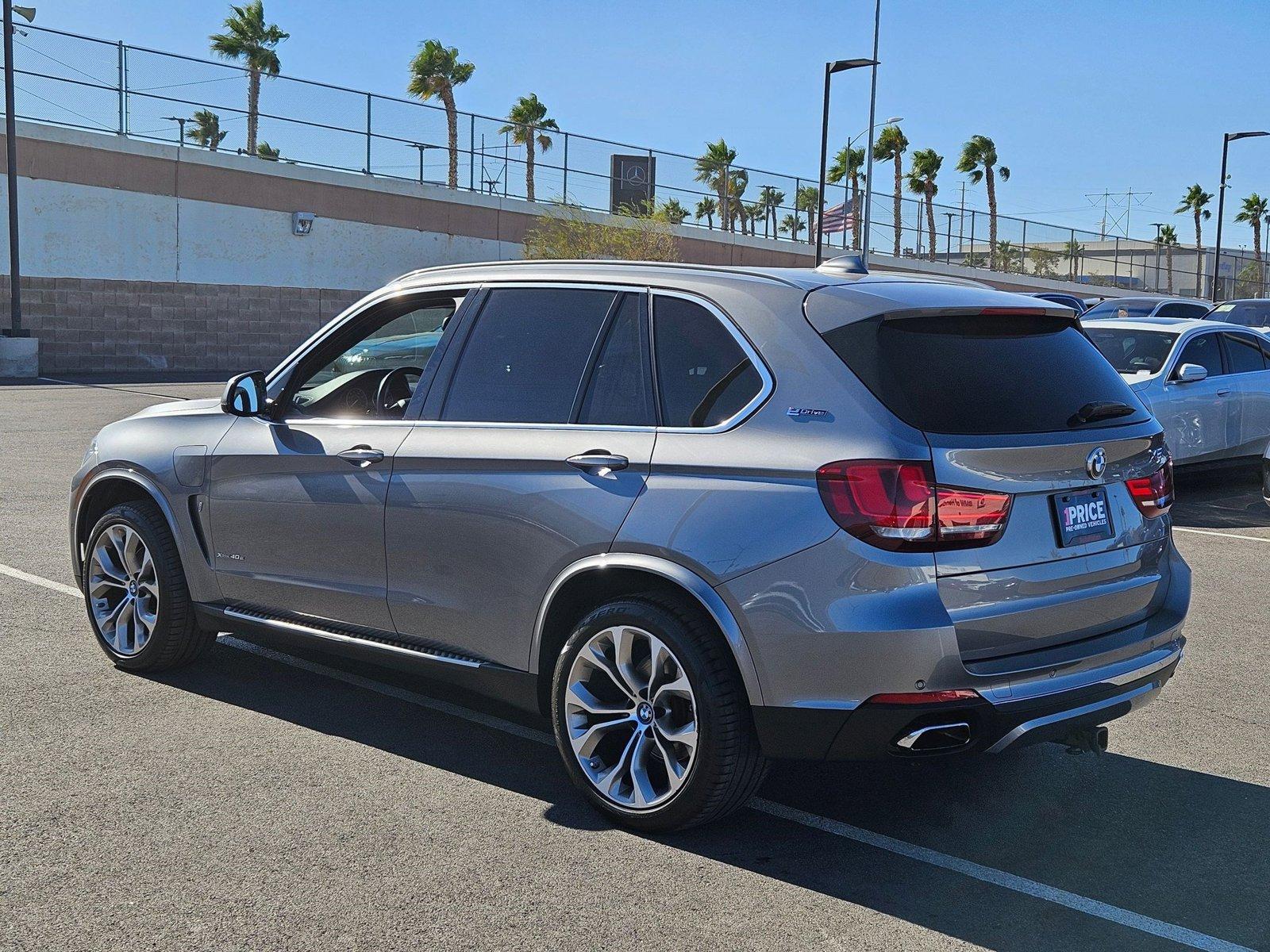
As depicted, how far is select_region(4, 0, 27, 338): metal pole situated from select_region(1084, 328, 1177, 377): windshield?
2134cm

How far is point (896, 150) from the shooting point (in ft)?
212

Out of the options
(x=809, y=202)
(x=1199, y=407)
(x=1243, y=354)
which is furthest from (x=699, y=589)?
(x=809, y=202)

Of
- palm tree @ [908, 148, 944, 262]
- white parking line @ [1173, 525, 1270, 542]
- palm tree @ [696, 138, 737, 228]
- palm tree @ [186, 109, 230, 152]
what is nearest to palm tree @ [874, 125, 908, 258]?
palm tree @ [908, 148, 944, 262]

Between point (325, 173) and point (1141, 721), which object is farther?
point (325, 173)

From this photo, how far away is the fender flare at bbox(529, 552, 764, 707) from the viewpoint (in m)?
3.95

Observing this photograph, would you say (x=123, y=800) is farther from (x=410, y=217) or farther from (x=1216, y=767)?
(x=410, y=217)

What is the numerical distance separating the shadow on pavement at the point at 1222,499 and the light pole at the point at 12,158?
72.5 feet

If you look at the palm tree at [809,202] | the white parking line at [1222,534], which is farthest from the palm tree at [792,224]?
the white parking line at [1222,534]

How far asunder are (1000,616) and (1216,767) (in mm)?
1692

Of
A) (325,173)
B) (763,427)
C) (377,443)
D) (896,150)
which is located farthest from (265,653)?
(896,150)

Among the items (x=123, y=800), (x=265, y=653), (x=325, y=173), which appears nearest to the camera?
(x=123, y=800)

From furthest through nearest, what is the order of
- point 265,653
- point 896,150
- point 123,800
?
1. point 896,150
2. point 265,653
3. point 123,800

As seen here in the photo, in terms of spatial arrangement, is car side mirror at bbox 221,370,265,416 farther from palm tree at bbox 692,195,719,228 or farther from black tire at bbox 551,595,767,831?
palm tree at bbox 692,195,719,228

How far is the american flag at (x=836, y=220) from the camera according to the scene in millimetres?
37809
